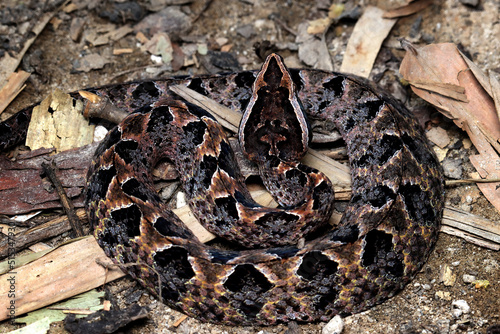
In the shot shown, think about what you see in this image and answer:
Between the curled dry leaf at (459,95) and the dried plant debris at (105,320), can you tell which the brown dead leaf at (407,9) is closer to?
the curled dry leaf at (459,95)

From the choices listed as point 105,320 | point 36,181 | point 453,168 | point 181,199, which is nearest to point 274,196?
point 181,199

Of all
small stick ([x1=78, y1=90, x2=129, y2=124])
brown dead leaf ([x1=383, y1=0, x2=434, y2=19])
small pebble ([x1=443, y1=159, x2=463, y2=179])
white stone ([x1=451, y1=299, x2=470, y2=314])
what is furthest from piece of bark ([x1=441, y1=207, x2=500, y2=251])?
small stick ([x1=78, y1=90, x2=129, y2=124])

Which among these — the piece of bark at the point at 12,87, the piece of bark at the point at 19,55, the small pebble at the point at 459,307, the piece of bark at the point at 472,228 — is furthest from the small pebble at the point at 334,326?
the piece of bark at the point at 19,55

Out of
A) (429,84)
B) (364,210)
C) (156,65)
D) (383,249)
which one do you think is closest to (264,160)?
(364,210)

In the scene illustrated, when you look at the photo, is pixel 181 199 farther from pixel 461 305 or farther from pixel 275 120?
pixel 461 305

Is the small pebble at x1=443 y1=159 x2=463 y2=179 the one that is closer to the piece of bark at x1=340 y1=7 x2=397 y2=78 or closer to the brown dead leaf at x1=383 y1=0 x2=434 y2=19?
the piece of bark at x1=340 y1=7 x2=397 y2=78

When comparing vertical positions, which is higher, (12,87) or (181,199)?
(12,87)
